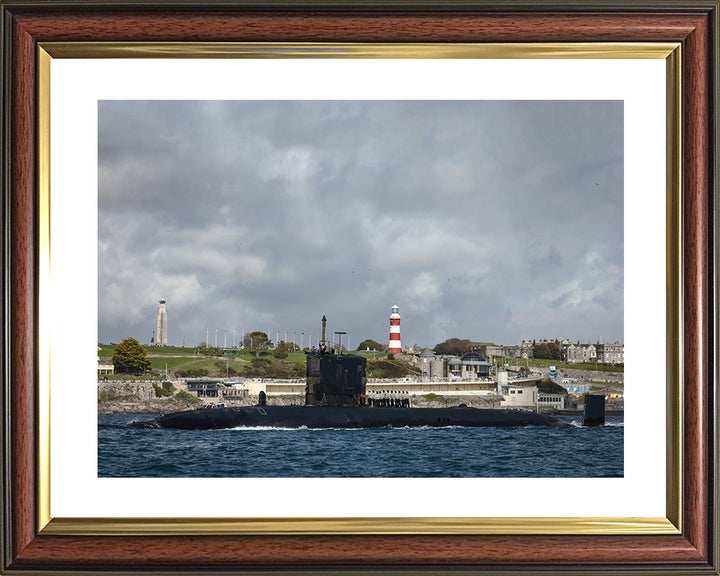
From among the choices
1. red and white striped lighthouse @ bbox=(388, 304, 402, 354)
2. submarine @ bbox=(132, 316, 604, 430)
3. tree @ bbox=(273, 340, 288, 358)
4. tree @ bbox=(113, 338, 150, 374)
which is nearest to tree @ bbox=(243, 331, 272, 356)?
tree @ bbox=(273, 340, 288, 358)

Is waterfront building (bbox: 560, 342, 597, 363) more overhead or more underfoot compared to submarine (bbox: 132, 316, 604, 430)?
more overhead

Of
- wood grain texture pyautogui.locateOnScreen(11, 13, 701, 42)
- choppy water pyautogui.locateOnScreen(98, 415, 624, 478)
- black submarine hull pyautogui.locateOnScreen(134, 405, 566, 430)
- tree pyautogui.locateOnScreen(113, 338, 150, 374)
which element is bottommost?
choppy water pyautogui.locateOnScreen(98, 415, 624, 478)

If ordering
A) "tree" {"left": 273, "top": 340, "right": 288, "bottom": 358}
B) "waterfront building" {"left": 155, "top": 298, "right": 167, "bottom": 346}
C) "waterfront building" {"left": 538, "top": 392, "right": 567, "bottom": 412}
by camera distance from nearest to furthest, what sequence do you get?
"waterfront building" {"left": 155, "top": 298, "right": 167, "bottom": 346}, "tree" {"left": 273, "top": 340, "right": 288, "bottom": 358}, "waterfront building" {"left": 538, "top": 392, "right": 567, "bottom": 412}

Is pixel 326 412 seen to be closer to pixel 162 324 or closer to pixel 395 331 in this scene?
pixel 395 331

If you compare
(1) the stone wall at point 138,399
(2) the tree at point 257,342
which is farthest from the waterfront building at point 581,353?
(1) the stone wall at point 138,399

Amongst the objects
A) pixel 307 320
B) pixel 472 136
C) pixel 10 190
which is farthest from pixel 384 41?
pixel 307 320

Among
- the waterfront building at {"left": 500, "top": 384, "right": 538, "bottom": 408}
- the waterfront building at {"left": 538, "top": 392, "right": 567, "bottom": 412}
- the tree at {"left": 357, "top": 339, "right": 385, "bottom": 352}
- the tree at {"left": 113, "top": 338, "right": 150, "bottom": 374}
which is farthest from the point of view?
the waterfront building at {"left": 500, "top": 384, "right": 538, "bottom": 408}

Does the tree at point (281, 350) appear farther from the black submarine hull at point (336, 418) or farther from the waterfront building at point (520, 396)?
the waterfront building at point (520, 396)

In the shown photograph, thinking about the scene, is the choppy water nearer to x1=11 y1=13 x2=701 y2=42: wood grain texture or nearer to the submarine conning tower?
the submarine conning tower
